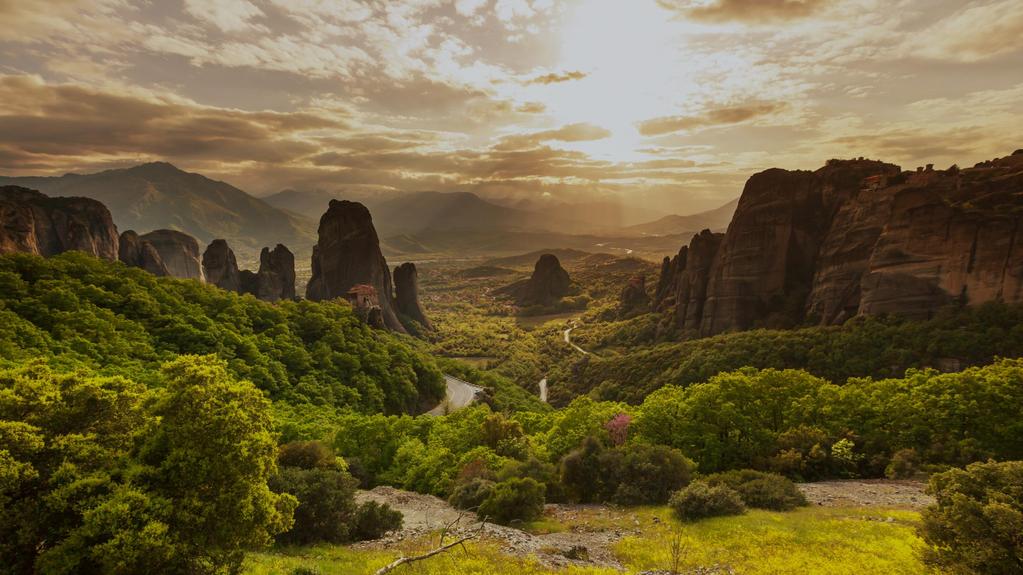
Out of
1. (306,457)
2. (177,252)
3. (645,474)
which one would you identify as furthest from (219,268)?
(645,474)

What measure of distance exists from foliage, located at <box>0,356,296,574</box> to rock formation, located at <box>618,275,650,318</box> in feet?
543

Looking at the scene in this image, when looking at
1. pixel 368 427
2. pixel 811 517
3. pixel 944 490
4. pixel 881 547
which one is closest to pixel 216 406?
pixel 944 490

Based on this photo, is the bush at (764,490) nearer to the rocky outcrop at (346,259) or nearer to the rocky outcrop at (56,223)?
the rocky outcrop at (56,223)

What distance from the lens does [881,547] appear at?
2405 cm

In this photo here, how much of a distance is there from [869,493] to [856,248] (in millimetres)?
78488

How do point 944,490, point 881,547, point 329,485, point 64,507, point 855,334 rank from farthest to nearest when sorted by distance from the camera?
1. point 855,334
2. point 329,485
3. point 881,547
4. point 944,490
5. point 64,507

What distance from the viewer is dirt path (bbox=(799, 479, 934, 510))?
3188 cm

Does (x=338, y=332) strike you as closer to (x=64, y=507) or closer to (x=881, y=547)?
(x=64, y=507)

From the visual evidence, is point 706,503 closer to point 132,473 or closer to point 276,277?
point 132,473

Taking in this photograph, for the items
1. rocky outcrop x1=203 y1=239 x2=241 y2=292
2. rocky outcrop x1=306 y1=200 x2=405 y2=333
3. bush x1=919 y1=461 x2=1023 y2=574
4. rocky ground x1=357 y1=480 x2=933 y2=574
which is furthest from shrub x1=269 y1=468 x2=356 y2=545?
rocky outcrop x1=203 y1=239 x2=241 y2=292

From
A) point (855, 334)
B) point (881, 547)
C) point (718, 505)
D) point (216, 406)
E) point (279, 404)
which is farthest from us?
point (855, 334)

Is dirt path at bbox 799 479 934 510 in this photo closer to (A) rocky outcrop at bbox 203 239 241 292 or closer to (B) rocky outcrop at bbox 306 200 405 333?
(B) rocky outcrop at bbox 306 200 405 333

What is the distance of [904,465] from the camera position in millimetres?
37844

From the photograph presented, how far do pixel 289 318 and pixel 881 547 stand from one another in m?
80.0
